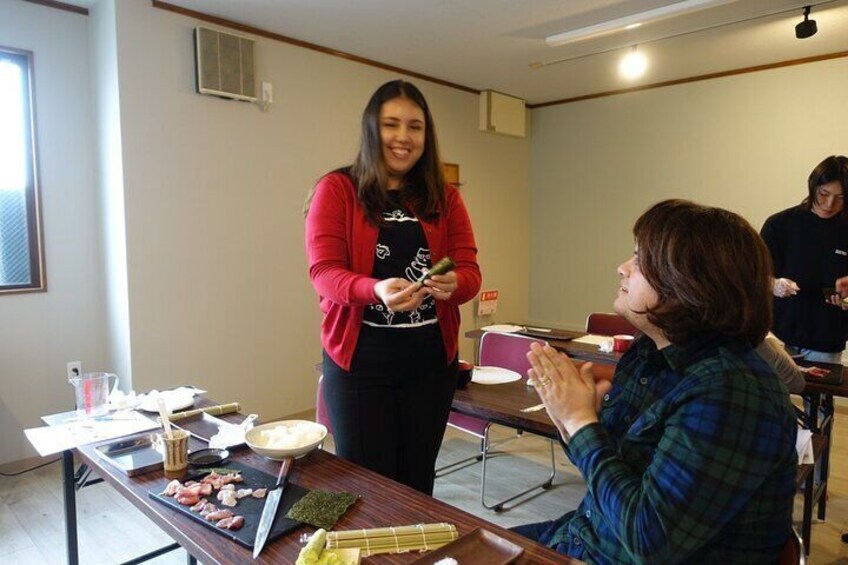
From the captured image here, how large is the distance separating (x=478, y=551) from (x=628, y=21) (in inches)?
132

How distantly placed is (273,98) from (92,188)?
3.85 feet

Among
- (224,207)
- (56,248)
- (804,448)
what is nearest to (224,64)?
(224,207)

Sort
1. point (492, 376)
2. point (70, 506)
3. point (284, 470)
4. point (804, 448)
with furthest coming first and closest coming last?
point (492, 376), point (804, 448), point (70, 506), point (284, 470)

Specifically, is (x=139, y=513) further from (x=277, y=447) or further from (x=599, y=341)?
(x=599, y=341)

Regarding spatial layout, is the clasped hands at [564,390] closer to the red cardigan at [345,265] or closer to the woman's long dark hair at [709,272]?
the woman's long dark hair at [709,272]

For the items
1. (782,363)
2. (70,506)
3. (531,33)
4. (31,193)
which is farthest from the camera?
(531,33)

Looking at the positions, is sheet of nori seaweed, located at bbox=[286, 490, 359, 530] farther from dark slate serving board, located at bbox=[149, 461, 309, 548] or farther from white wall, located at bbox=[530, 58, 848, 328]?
white wall, located at bbox=[530, 58, 848, 328]

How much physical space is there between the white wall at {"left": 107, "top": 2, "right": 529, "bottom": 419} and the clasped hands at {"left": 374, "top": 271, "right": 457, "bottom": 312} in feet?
7.56

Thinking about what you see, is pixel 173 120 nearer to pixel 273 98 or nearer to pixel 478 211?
pixel 273 98

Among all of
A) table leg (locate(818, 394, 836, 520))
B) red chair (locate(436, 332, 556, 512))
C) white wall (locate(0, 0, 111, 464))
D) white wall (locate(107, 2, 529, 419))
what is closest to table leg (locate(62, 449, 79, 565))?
red chair (locate(436, 332, 556, 512))

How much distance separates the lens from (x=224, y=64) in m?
3.36

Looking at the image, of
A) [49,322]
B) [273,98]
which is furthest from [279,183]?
[49,322]

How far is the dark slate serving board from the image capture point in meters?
1.02

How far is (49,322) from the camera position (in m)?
3.15
